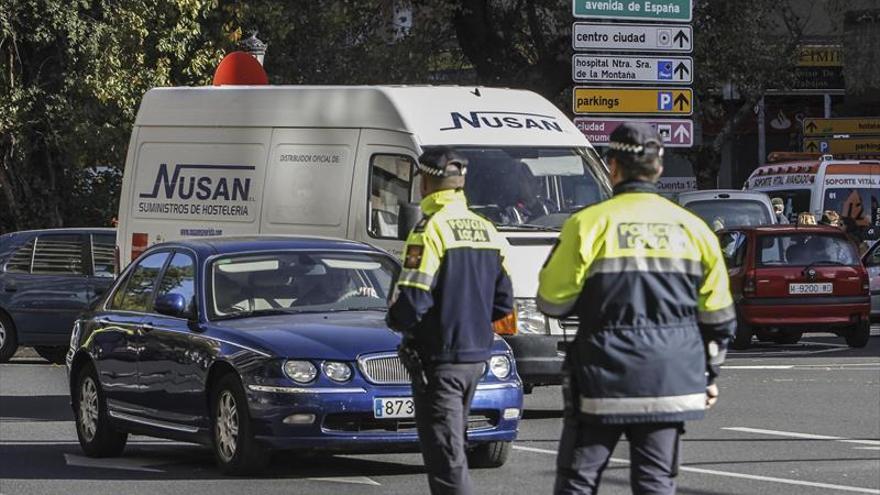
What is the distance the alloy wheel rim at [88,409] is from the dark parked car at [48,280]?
9793 millimetres

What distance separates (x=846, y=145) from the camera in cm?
4759

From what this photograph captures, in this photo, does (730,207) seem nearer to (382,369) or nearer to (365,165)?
(365,165)

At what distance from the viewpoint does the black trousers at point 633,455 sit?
6805 millimetres

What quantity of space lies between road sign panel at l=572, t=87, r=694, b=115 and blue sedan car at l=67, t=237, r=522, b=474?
11.7m

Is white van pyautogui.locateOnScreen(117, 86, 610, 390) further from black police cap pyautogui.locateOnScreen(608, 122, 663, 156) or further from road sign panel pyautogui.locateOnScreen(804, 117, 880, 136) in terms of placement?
road sign panel pyautogui.locateOnScreen(804, 117, 880, 136)

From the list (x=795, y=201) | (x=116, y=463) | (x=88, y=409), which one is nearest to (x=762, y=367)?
(x=88, y=409)

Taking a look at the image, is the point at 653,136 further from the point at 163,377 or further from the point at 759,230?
the point at 759,230

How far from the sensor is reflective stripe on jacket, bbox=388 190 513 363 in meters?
8.48

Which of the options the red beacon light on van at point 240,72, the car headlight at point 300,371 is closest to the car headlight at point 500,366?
the car headlight at point 300,371

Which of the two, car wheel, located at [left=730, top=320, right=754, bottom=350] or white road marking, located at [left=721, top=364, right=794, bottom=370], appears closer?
white road marking, located at [left=721, top=364, right=794, bottom=370]

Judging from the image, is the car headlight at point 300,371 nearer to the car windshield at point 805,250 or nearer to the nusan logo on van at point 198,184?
the nusan logo on van at point 198,184

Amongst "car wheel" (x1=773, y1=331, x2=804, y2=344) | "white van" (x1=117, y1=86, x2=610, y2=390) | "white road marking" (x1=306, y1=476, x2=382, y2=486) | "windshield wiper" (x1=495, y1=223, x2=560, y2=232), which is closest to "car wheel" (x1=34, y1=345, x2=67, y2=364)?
"white van" (x1=117, y1=86, x2=610, y2=390)

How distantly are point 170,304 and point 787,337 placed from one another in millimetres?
14964

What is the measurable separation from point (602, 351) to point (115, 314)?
6.98m
